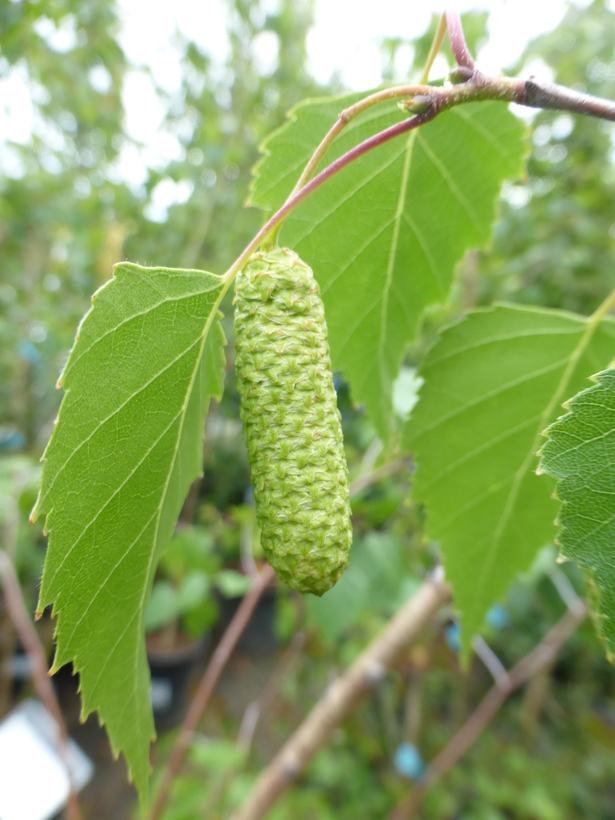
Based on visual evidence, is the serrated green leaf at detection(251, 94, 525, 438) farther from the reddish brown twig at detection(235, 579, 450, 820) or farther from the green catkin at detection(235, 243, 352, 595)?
the reddish brown twig at detection(235, 579, 450, 820)

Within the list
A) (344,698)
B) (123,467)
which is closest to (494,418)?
(123,467)

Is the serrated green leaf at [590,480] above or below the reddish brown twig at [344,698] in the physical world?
above

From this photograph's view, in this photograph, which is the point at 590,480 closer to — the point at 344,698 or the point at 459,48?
the point at 459,48

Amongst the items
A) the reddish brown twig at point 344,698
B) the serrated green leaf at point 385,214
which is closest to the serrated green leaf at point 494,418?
the serrated green leaf at point 385,214

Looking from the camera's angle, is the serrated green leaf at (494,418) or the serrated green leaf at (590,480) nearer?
the serrated green leaf at (590,480)

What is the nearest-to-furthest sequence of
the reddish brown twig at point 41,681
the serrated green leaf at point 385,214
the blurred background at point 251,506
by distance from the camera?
the serrated green leaf at point 385,214 < the reddish brown twig at point 41,681 < the blurred background at point 251,506

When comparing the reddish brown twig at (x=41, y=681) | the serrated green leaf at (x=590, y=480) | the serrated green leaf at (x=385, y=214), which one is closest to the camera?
the serrated green leaf at (x=590, y=480)

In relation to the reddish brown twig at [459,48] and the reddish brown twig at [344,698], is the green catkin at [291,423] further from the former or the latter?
the reddish brown twig at [344,698]
